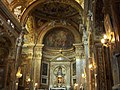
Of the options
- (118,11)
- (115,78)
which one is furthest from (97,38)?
(115,78)

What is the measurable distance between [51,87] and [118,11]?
17.9 metres

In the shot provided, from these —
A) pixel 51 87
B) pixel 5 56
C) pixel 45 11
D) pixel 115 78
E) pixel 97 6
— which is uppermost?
pixel 45 11

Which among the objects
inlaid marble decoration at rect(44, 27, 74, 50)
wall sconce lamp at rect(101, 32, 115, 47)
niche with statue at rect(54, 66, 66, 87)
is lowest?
niche with statue at rect(54, 66, 66, 87)

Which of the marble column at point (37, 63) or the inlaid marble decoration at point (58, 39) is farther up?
the inlaid marble decoration at point (58, 39)

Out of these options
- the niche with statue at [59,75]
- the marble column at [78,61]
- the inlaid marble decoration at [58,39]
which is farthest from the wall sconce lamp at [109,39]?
the inlaid marble decoration at [58,39]

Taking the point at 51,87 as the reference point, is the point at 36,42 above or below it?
above

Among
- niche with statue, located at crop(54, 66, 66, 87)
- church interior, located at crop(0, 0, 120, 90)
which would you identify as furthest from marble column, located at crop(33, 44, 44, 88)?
niche with statue, located at crop(54, 66, 66, 87)

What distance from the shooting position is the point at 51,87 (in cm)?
2177

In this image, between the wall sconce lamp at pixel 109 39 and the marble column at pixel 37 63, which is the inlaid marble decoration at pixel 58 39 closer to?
the marble column at pixel 37 63

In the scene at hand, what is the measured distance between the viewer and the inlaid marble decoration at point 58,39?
23.7 m

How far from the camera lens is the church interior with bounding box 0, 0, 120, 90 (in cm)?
1363

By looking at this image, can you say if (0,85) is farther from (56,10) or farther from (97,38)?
(56,10)

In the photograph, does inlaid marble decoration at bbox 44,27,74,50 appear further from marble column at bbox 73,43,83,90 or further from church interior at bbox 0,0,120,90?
marble column at bbox 73,43,83,90

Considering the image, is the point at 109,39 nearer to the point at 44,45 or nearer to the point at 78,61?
the point at 78,61
